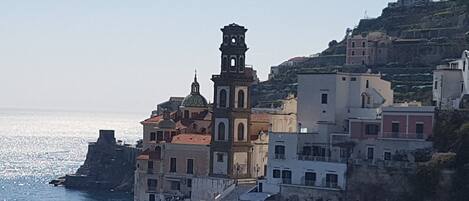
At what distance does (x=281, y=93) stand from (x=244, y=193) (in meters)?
55.4

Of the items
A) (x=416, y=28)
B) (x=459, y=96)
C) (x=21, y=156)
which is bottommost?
(x=21, y=156)

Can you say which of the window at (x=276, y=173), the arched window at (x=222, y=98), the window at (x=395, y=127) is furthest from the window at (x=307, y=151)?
the arched window at (x=222, y=98)

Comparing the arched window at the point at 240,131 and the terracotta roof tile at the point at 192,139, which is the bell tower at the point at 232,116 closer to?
the arched window at the point at 240,131

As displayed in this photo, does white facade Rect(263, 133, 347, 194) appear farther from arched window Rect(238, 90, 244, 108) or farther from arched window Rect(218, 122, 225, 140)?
arched window Rect(238, 90, 244, 108)

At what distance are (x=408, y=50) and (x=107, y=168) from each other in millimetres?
41329

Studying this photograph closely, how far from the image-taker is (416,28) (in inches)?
4833

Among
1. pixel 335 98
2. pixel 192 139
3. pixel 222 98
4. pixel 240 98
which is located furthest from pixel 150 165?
pixel 335 98

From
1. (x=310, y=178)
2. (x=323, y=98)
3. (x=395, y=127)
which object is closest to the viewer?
(x=395, y=127)

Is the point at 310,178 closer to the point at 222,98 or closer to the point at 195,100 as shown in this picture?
the point at 222,98

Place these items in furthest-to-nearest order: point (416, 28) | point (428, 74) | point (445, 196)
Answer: point (416, 28) → point (428, 74) → point (445, 196)

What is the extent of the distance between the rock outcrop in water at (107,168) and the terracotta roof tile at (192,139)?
43127 mm

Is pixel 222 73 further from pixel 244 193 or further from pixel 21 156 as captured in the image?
pixel 21 156

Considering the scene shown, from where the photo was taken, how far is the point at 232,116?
233ft

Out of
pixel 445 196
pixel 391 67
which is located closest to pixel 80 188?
pixel 391 67
